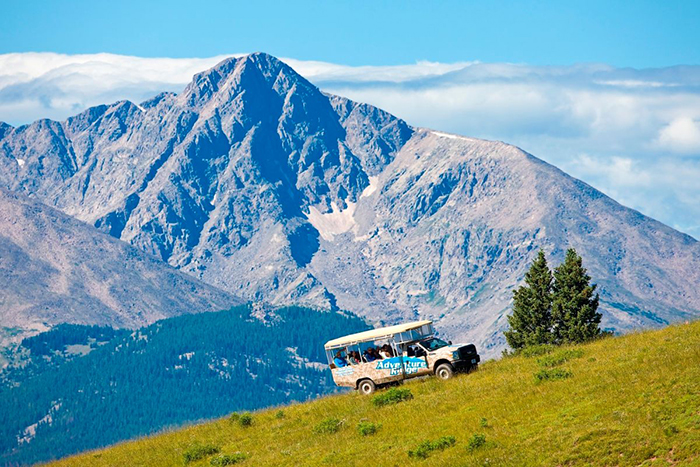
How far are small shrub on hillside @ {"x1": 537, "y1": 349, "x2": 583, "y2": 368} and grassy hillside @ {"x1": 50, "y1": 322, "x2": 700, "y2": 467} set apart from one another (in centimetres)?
7

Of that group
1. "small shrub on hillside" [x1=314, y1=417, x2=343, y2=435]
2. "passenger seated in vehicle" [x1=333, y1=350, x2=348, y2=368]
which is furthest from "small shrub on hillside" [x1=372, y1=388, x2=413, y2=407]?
"passenger seated in vehicle" [x1=333, y1=350, x2=348, y2=368]

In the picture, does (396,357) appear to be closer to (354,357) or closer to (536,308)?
(354,357)

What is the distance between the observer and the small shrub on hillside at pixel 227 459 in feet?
135

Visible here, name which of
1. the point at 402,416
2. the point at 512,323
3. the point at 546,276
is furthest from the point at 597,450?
the point at 512,323

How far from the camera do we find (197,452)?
1713 inches

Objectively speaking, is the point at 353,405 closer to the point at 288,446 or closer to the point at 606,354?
the point at 288,446

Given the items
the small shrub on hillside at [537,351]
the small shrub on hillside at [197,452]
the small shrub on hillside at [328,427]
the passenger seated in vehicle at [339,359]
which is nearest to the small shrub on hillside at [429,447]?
the small shrub on hillside at [328,427]

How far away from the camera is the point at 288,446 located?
42250 mm

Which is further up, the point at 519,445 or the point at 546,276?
the point at 546,276

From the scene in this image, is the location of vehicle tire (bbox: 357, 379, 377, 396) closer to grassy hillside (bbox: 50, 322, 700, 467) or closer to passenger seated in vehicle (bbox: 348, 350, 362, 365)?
grassy hillside (bbox: 50, 322, 700, 467)

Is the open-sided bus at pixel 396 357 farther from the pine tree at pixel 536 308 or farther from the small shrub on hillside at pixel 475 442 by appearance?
the pine tree at pixel 536 308

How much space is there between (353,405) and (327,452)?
797cm

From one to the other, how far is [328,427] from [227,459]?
4834 mm

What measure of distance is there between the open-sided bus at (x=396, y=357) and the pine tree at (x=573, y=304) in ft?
77.4
